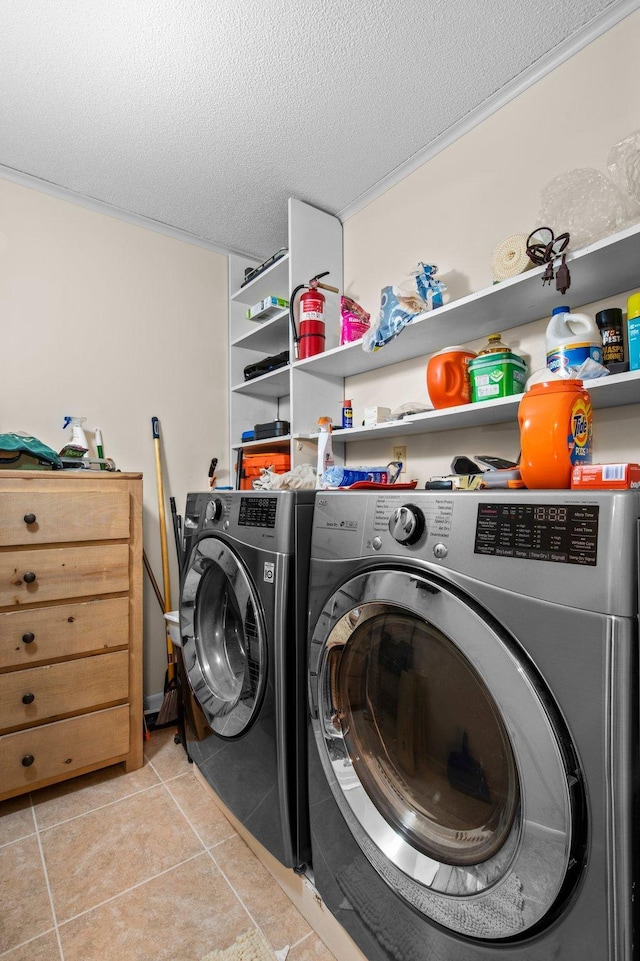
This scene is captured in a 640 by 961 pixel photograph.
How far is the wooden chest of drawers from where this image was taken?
153 centimetres

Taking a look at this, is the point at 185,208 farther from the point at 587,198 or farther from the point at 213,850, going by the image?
the point at 213,850

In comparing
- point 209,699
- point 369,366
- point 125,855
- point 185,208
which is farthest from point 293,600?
point 185,208

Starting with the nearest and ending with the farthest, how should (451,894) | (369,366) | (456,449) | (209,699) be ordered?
(451,894) → (209,699) → (456,449) → (369,366)

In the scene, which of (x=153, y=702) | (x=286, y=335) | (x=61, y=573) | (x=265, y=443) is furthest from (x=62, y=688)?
(x=286, y=335)

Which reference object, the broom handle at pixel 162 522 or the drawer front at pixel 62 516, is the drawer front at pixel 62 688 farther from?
the broom handle at pixel 162 522

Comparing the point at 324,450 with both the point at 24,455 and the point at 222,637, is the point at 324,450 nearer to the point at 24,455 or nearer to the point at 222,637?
the point at 222,637

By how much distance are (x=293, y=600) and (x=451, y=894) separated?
0.61 meters

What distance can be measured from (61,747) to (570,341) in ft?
6.88

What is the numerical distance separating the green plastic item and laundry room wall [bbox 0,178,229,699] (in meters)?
0.34

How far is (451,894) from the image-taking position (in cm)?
74

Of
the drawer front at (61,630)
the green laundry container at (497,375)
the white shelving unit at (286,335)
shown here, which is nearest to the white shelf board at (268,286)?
the white shelving unit at (286,335)

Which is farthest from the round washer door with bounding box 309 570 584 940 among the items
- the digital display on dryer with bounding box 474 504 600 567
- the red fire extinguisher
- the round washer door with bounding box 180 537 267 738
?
the red fire extinguisher

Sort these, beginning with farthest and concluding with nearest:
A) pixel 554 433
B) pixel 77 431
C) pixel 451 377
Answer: pixel 77 431
pixel 451 377
pixel 554 433

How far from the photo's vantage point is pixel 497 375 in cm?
140
